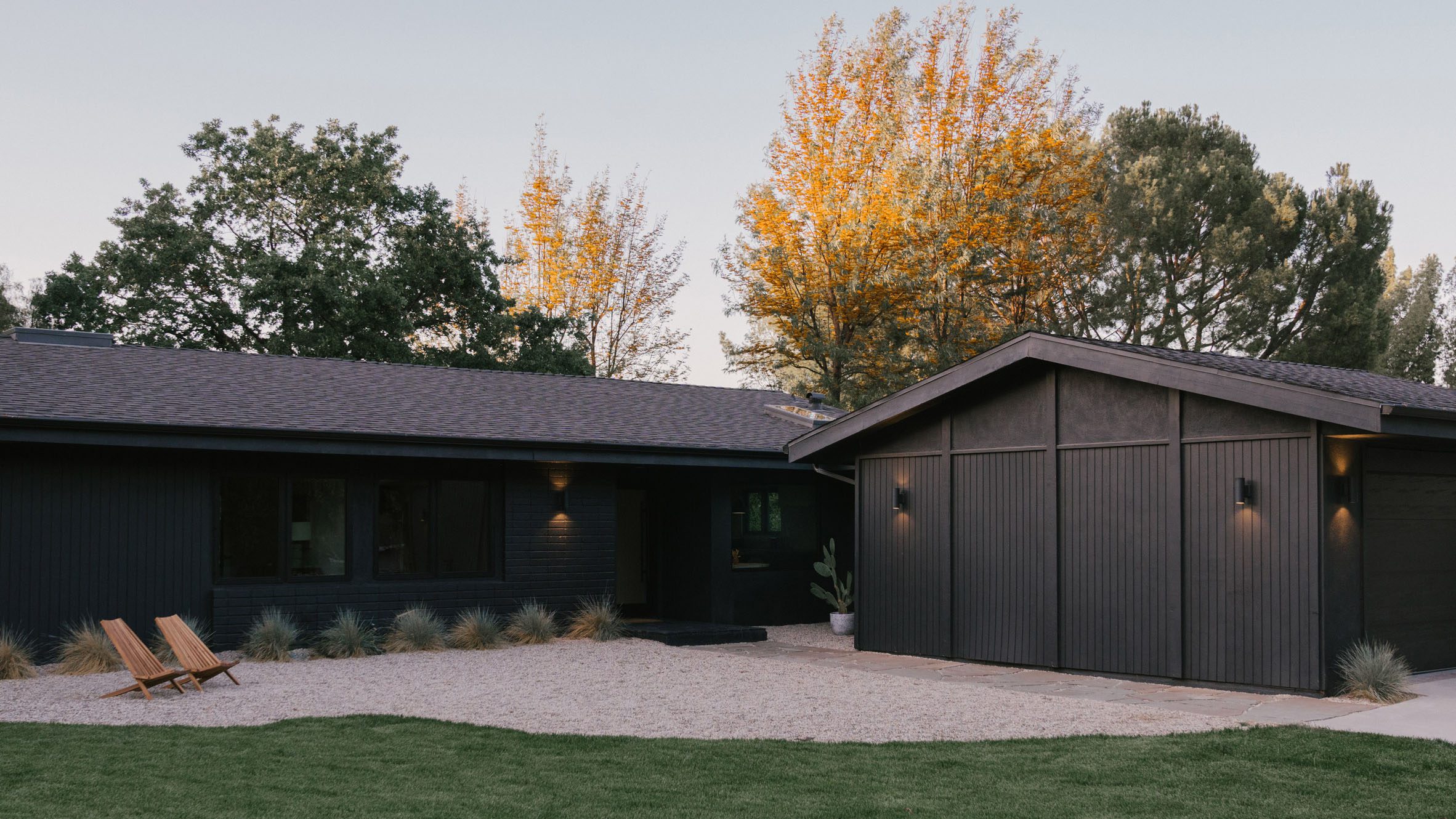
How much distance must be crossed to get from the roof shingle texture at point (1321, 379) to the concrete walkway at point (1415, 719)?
225 centimetres

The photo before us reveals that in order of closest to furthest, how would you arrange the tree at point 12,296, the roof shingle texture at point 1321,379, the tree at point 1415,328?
the roof shingle texture at point 1321,379 → the tree at point 1415,328 → the tree at point 12,296

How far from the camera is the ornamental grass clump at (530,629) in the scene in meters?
13.7

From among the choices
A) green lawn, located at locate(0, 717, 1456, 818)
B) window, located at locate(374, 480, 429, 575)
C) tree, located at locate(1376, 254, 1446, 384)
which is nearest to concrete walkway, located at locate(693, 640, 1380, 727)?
A: green lawn, located at locate(0, 717, 1456, 818)

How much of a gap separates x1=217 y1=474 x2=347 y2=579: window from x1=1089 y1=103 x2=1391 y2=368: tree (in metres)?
19.1

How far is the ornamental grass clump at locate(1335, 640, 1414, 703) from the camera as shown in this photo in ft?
29.7

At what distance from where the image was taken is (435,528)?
1409cm

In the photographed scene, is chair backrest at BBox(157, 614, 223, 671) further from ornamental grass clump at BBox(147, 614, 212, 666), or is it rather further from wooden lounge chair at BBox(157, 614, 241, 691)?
ornamental grass clump at BBox(147, 614, 212, 666)

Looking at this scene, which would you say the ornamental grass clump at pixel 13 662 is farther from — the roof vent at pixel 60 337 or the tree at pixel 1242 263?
the tree at pixel 1242 263

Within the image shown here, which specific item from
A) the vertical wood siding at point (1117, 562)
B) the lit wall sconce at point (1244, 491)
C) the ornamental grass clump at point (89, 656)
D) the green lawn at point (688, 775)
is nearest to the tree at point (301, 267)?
the ornamental grass clump at point (89, 656)

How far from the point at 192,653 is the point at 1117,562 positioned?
8270 mm

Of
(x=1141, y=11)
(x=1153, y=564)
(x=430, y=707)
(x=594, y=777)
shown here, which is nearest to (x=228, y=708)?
(x=430, y=707)

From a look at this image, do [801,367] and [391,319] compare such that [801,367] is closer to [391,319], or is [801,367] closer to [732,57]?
[732,57]

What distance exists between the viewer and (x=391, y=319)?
83.7 ft

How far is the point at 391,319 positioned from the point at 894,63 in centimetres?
1227
